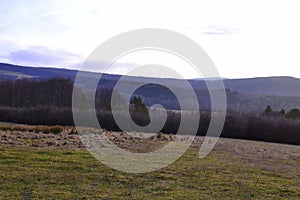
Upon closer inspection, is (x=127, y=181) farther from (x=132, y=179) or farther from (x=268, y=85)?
(x=268, y=85)

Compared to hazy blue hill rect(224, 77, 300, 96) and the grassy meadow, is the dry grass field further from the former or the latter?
hazy blue hill rect(224, 77, 300, 96)

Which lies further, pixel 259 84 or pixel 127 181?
pixel 259 84

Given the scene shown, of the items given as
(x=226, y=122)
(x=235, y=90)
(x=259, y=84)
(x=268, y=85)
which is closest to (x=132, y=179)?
(x=226, y=122)

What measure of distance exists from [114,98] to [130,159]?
3811 cm

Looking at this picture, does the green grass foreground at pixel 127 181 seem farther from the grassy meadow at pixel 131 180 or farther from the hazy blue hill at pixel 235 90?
the hazy blue hill at pixel 235 90

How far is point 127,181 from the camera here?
9.14 meters

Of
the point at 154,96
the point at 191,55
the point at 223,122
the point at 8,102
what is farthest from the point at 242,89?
the point at 191,55

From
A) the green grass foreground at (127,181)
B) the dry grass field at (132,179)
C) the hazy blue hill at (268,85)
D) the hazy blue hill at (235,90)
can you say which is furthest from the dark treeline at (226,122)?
the hazy blue hill at (268,85)

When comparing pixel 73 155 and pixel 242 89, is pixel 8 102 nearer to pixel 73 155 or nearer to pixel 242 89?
pixel 73 155

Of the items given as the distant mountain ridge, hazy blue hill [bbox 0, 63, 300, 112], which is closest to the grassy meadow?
hazy blue hill [bbox 0, 63, 300, 112]

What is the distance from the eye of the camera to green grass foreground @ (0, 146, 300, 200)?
7902 millimetres

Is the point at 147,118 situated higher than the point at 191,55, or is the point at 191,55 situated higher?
the point at 191,55

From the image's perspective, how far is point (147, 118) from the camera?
128 ft

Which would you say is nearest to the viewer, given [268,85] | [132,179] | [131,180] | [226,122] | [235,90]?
[131,180]
